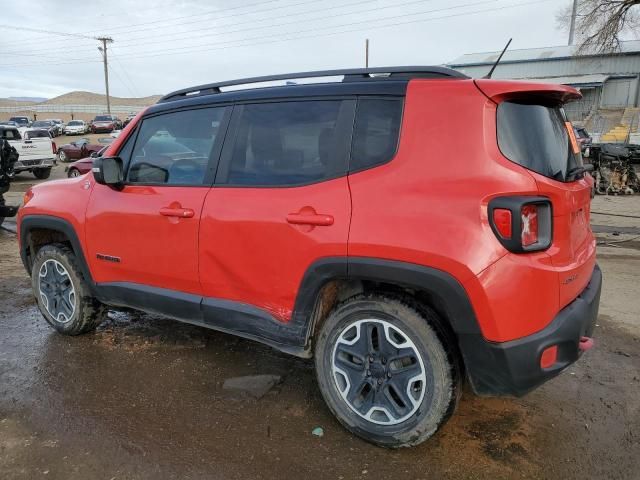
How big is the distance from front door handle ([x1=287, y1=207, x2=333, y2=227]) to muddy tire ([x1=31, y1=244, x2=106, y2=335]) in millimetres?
2204

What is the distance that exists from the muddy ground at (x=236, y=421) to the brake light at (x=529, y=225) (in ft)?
3.77

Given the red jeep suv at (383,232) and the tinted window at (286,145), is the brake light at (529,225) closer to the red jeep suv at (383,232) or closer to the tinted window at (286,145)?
the red jeep suv at (383,232)

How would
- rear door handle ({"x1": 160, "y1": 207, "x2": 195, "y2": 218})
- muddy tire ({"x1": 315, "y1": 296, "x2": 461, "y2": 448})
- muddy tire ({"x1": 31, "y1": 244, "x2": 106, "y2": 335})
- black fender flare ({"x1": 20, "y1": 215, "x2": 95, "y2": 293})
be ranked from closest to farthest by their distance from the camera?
muddy tire ({"x1": 315, "y1": 296, "x2": 461, "y2": 448}) → rear door handle ({"x1": 160, "y1": 207, "x2": 195, "y2": 218}) → black fender flare ({"x1": 20, "y1": 215, "x2": 95, "y2": 293}) → muddy tire ({"x1": 31, "y1": 244, "x2": 106, "y2": 335})

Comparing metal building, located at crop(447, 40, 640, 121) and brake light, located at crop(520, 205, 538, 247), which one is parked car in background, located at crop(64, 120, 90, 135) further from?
brake light, located at crop(520, 205, 538, 247)

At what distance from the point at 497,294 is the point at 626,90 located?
1771 inches

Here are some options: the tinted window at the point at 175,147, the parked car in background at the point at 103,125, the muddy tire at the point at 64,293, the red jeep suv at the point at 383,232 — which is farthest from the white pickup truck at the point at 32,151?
the parked car in background at the point at 103,125

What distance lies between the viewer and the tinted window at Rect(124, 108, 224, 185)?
3193mm

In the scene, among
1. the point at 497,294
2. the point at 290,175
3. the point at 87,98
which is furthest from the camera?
the point at 87,98

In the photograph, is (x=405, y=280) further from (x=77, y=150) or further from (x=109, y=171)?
(x=77, y=150)

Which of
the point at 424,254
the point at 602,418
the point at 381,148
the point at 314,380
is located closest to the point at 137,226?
the point at 314,380

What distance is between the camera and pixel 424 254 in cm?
229

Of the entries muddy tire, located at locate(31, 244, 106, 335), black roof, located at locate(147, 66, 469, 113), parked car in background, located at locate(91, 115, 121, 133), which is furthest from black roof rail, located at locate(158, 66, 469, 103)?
parked car in background, located at locate(91, 115, 121, 133)

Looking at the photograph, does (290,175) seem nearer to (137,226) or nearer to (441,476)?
(137,226)

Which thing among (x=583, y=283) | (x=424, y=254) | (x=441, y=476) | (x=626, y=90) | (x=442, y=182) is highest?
(x=626, y=90)
